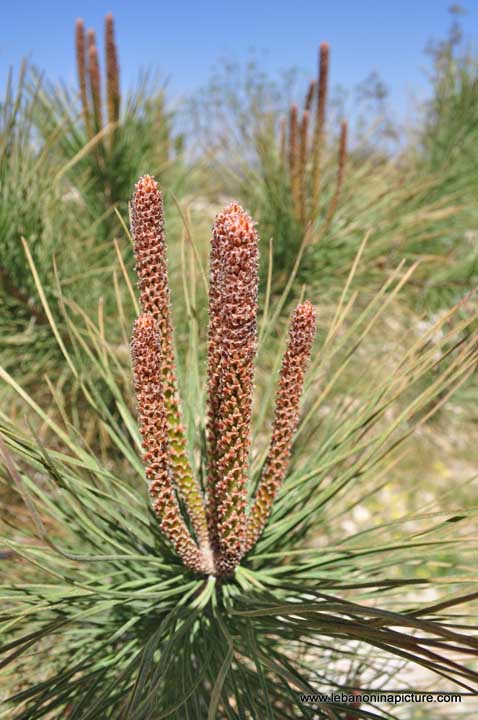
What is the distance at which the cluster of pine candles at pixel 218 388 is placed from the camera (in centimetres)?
34

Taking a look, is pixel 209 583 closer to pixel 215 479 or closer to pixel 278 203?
pixel 215 479

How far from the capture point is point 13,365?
0.88m

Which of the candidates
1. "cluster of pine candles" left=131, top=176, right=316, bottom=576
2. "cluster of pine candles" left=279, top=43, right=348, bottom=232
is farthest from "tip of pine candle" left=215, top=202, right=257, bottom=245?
"cluster of pine candles" left=279, top=43, right=348, bottom=232

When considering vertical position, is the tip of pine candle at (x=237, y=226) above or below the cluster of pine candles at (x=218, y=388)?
above

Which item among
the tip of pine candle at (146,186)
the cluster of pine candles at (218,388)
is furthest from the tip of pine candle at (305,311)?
the tip of pine candle at (146,186)

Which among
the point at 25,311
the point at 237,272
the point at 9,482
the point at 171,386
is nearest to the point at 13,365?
the point at 25,311

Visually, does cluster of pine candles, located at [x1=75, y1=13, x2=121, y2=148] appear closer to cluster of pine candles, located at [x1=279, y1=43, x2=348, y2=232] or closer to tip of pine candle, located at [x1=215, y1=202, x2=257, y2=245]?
cluster of pine candles, located at [x1=279, y1=43, x2=348, y2=232]

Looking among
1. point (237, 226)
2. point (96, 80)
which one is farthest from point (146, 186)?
point (96, 80)

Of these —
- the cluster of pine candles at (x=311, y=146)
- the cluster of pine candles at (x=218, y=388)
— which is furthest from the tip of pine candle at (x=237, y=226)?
the cluster of pine candles at (x=311, y=146)

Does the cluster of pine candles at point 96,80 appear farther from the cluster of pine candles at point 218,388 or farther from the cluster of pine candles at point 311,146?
the cluster of pine candles at point 218,388

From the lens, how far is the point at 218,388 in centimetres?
40

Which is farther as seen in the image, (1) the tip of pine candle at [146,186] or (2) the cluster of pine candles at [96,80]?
(2) the cluster of pine candles at [96,80]

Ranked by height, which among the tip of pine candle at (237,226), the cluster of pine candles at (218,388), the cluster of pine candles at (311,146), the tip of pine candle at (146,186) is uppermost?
the cluster of pine candles at (311,146)

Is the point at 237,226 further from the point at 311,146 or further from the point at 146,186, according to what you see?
the point at 311,146
